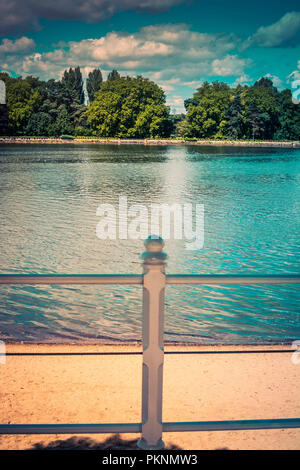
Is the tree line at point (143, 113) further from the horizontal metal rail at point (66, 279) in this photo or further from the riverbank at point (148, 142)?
the horizontal metal rail at point (66, 279)

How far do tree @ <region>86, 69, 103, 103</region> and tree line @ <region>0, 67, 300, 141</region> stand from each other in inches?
682

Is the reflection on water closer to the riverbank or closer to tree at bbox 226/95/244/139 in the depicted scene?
tree at bbox 226/95/244/139

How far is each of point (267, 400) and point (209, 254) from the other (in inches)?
361

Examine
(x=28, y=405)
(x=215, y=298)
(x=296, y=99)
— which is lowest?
(x=215, y=298)

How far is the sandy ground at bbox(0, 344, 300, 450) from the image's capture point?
361 centimetres

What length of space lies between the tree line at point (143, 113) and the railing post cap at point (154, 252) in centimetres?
12571

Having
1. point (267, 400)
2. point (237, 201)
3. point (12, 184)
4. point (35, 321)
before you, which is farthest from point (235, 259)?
point (12, 184)

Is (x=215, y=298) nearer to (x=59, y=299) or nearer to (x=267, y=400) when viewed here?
(x=59, y=299)

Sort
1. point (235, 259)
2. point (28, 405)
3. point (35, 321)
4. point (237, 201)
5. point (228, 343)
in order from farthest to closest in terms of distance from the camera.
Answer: point (237, 201) → point (235, 259) → point (35, 321) → point (228, 343) → point (28, 405)

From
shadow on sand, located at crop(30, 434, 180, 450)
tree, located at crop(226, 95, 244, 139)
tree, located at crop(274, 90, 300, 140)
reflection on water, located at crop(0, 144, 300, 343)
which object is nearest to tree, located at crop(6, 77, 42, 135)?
tree, located at crop(226, 95, 244, 139)

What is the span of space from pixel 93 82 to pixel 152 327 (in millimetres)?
164933

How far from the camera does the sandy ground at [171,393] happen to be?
3.61 m

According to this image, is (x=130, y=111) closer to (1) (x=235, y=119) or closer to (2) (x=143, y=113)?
(2) (x=143, y=113)

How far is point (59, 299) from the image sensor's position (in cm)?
926
